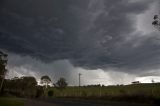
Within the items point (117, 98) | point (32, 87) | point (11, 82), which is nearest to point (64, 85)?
point (32, 87)

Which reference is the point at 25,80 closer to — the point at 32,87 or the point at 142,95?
the point at 32,87

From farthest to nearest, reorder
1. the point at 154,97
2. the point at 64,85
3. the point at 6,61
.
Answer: the point at 64,85 < the point at 6,61 < the point at 154,97

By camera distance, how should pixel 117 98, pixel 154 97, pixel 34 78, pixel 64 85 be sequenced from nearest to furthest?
pixel 154 97
pixel 117 98
pixel 64 85
pixel 34 78

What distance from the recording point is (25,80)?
11281 centimetres

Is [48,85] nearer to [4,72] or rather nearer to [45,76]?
[45,76]

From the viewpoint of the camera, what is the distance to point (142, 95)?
38438mm

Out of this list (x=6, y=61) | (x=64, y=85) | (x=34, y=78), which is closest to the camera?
(x=6, y=61)

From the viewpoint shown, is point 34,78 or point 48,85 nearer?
point 34,78

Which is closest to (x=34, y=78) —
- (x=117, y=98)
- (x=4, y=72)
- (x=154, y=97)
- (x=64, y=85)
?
(x=64, y=85)

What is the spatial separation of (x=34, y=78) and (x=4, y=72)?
4672cm

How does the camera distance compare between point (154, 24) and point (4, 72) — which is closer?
point (154, 24)

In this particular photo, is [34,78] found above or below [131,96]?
above

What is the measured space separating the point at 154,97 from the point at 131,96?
5990 millimetres

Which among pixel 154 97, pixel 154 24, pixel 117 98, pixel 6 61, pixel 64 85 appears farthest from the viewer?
pixel 64 85
